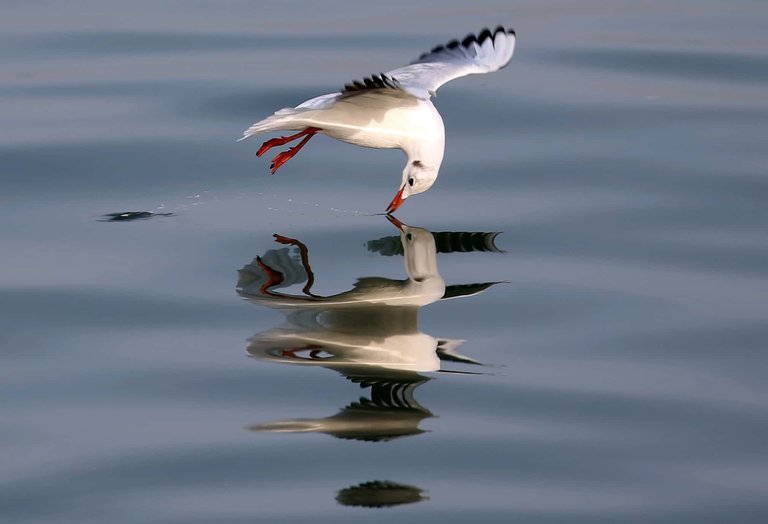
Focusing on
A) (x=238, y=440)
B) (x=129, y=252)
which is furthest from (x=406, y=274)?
(x=238, y=440)

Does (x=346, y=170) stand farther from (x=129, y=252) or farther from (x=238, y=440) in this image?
(x=238, y=440)

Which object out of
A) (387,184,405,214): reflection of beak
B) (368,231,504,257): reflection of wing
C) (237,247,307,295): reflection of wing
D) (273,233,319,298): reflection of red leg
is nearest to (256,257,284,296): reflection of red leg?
(237,247,307,295): reflection of wing

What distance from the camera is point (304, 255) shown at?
290 inches

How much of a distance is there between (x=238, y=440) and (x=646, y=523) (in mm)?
1478

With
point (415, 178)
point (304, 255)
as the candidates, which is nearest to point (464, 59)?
point (415, 178)

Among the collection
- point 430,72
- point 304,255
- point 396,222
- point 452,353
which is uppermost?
point 430,72

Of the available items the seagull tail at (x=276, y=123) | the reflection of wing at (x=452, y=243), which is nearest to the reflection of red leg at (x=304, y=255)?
the reflection of wing at (x=452, y=243)

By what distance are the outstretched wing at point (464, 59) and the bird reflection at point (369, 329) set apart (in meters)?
1.11

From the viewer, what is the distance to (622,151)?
9.12 m

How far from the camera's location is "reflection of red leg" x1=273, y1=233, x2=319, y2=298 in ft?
22.5

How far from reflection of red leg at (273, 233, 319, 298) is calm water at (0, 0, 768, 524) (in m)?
0.02

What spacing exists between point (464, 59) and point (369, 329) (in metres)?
2.97

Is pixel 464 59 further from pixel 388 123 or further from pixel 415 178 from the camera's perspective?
pixel 415 178

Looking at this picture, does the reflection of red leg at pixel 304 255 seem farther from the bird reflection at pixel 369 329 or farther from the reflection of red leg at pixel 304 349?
the reflection of red leg at pixel 304 349
